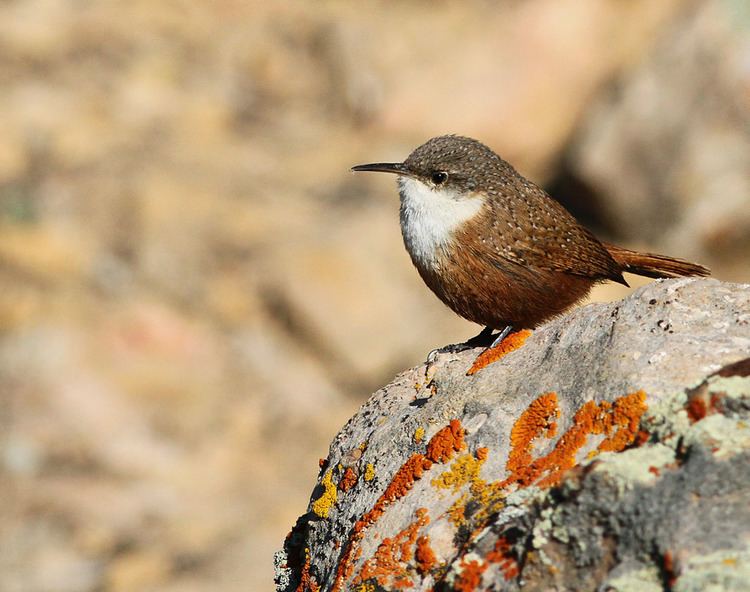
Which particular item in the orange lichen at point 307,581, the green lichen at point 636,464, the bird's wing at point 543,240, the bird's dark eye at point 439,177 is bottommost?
the green lichen at point 636,464

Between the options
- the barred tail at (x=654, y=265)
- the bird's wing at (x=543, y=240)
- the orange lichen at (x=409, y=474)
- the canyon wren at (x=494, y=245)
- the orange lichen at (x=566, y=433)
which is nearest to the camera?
the orange lichen at (x=566, y=433)

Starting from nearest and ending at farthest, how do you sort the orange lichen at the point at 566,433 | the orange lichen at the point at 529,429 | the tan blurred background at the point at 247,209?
the orange lichen at the point at 566,433 → the orange lichen at the point at 529,429 → the tan blurred background at the point at 247,209

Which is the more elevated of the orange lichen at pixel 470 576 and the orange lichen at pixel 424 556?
the orange lichen at pixel 424 556

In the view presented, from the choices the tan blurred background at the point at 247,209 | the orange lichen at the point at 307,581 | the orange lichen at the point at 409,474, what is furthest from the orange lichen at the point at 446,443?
the tan blurred background at the point at 247,209

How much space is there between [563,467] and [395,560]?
61 cm

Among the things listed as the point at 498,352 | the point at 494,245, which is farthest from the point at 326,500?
the point at 494,245

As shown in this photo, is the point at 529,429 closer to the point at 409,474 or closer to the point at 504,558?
the point at 409,474

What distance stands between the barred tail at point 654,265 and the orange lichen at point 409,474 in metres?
2.20

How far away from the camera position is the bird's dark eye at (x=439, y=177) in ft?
17.3

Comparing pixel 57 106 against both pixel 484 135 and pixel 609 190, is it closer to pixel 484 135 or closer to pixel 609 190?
pixel 484 135

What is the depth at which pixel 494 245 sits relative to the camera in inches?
193

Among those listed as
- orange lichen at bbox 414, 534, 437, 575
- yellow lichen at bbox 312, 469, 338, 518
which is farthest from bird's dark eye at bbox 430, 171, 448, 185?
orange lichen at bbox 414, 534, 437, 575

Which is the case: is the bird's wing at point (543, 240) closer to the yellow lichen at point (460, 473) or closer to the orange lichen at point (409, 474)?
the orange lichen at point (409, 474)

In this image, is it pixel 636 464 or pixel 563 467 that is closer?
pixel 636 464
